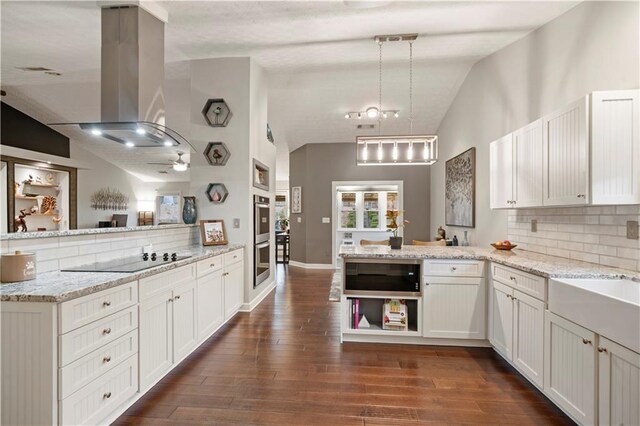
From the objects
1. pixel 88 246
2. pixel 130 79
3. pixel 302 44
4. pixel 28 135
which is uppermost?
pixel 302 44

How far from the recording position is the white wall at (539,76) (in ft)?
7.02

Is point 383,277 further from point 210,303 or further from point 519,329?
point 210,303

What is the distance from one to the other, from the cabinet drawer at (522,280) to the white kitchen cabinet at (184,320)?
8.60ft

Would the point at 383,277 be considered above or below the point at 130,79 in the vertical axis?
below

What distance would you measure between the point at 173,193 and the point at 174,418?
9306 millimetres

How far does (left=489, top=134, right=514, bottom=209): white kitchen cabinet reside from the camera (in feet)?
9.82

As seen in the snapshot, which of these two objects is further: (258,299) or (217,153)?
(258,299)

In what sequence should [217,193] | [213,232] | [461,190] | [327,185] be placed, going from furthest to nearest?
1. [327,185]
2. [461,190]
3. [217,193]
4. [213,232]

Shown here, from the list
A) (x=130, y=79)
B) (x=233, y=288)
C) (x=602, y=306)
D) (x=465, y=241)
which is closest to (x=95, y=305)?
(x=130, y=79)

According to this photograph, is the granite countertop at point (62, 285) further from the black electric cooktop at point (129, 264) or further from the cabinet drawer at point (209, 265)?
the cabinet drawer at point (209, 265)

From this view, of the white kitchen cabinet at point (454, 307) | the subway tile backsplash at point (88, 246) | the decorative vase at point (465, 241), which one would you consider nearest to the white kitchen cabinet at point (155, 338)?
the subway tile backsplash at point (88, 246)

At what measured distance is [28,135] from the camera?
240 inches

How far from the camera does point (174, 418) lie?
190 cm

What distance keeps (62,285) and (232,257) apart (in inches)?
79.6
